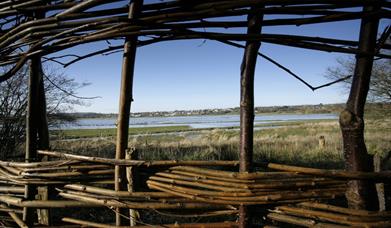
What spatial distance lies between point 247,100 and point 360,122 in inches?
13.6

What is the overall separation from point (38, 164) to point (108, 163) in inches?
13.5

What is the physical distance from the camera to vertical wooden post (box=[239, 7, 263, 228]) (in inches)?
47.9

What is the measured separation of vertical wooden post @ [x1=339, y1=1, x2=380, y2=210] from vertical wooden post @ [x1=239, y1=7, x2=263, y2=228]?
11.3 inches

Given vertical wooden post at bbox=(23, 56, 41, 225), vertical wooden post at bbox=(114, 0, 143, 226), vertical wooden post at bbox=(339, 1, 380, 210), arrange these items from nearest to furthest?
vertical wooden post at bbox=(339, 1, 380, 210) < vertical wooden post at bbox=(114, 0, 143, 226) < vertical wooden post at bbox=(23, 56, 41, 225)

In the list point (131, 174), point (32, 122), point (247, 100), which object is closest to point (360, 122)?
point (247, 100)

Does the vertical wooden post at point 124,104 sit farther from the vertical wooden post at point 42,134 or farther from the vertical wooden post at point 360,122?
the vertical wooden post at point 360,122

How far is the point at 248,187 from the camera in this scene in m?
1.20

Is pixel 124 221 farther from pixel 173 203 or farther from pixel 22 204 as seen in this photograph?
pixel 22 204

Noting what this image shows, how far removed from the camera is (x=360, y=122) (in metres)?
1.14

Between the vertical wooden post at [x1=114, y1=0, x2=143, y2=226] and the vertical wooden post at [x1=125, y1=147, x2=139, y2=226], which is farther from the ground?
the vertical wooden post at [x1=114, y1=0, x2=143, y2=226]

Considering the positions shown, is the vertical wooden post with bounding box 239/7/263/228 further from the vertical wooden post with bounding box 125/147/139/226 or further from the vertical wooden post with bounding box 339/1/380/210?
the vertical wooden post with bounding box 125/147/139/226

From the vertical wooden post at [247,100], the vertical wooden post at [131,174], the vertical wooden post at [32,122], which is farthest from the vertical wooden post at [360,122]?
the vertical wooden post at [32,122]

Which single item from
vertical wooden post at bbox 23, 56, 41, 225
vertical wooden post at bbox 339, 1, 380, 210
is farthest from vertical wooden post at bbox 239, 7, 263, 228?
vertical wooden post at bbox 23, 56, 41, 225

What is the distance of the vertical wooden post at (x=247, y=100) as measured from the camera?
4.00 ft
